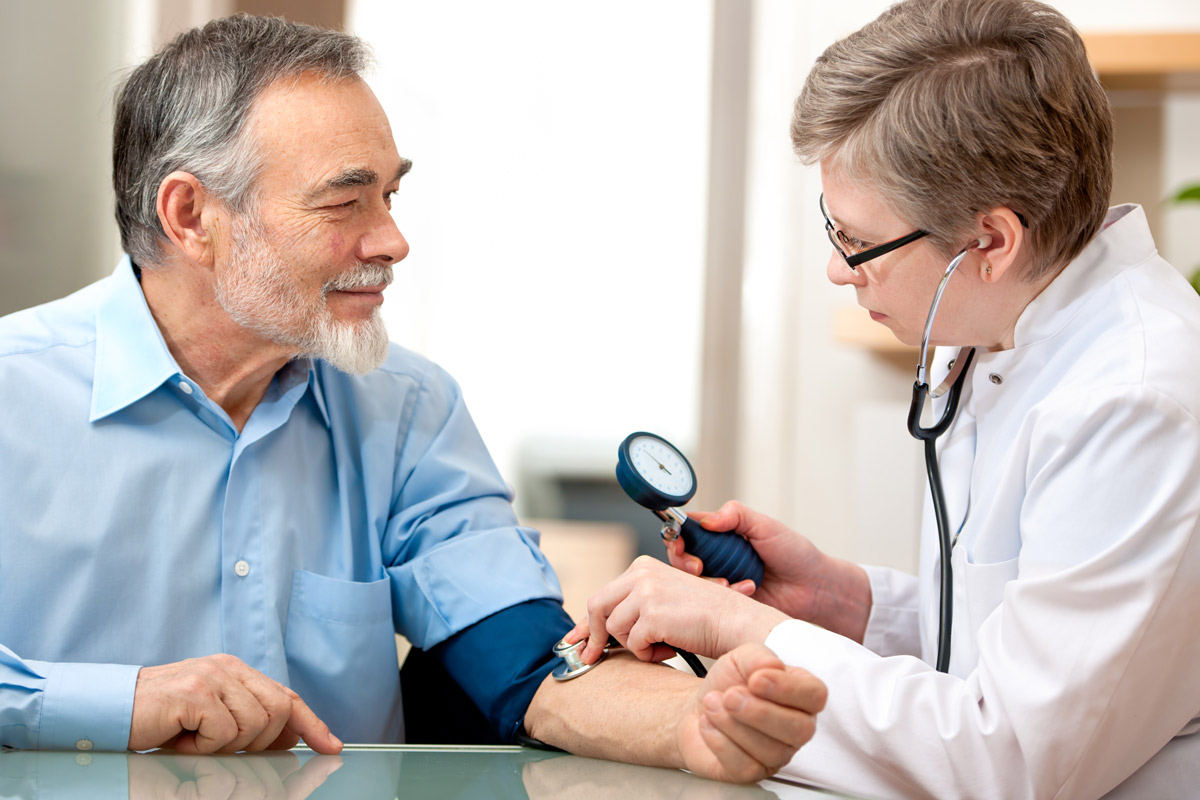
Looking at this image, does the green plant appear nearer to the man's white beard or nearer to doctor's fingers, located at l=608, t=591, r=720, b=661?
doctor's fingers, located at l=608, t=591, r=720, b=661

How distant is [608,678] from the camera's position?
118 cm

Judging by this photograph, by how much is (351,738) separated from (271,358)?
1.65 feet

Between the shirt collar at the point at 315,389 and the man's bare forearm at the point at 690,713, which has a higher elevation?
the shirt collar at the point at 315,389

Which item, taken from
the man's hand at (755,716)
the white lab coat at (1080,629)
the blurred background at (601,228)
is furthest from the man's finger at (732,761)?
the blurred background at (601,228)

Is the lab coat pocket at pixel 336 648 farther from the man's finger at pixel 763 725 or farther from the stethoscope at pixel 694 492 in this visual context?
the man's finger at pixel 763 725

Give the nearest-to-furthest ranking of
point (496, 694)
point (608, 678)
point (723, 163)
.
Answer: point (608, 678), point (496, 694), point (723, 163)

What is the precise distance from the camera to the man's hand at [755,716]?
85cm

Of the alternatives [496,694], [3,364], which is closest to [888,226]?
[496,694]

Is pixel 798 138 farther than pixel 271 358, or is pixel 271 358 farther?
pixel 271 358

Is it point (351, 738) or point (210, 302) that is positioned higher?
point (210, 302)

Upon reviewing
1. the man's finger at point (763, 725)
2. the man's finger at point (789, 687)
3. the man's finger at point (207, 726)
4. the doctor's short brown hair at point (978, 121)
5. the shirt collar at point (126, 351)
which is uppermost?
the doctor's short brown hair at point (978, 121)

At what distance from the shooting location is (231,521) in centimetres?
130

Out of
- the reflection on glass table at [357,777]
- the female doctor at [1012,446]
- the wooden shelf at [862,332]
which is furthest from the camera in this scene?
the wooden shelf at [862,332]

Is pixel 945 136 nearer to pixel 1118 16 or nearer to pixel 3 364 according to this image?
pixel 3 364
